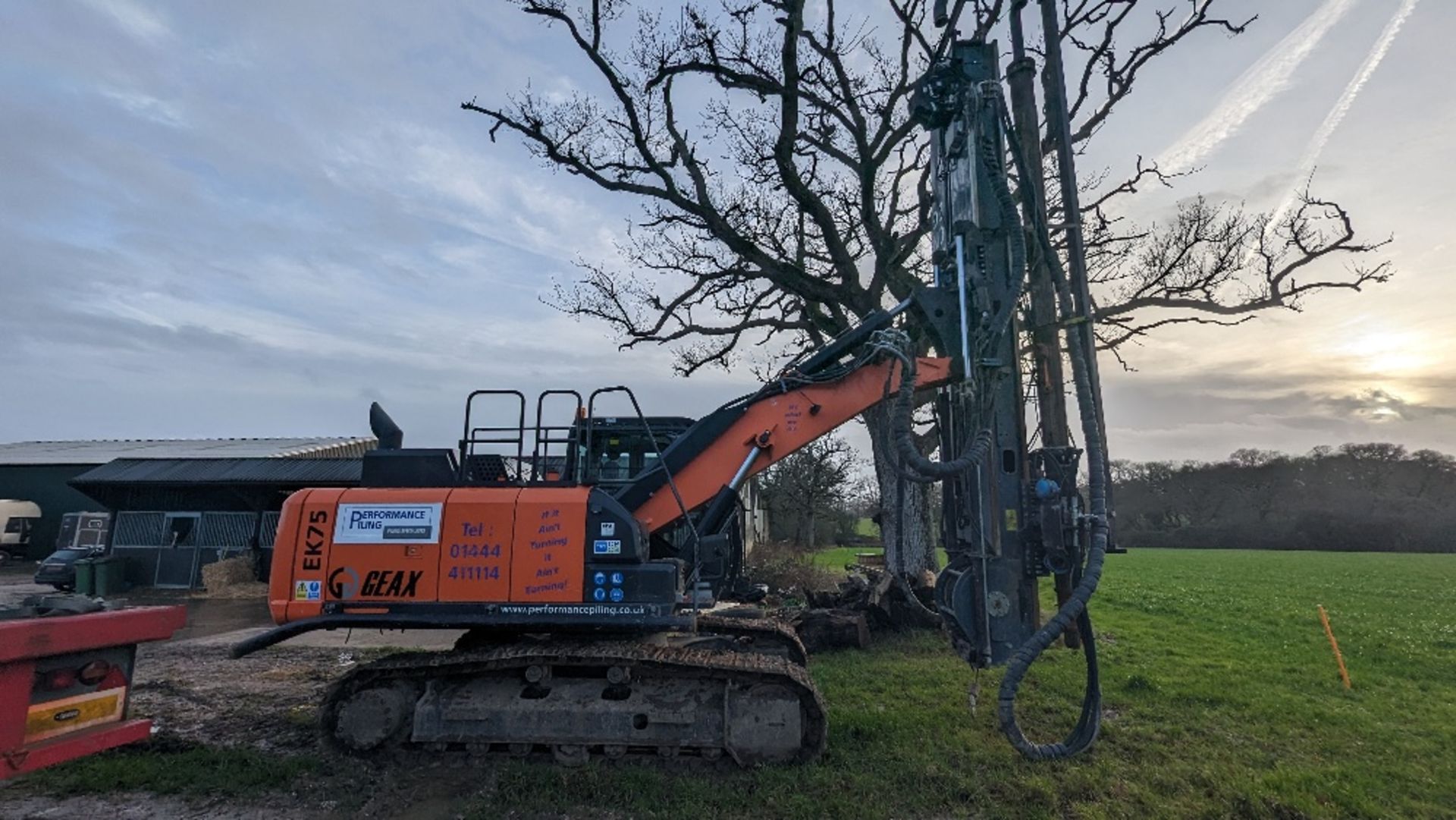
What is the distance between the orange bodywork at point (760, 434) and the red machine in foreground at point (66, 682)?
3.66 meters

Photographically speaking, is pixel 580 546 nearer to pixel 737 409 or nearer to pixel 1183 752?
pixel 737 409

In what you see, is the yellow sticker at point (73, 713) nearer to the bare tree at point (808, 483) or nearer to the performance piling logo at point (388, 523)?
the performance piling logo at point (388, 523)

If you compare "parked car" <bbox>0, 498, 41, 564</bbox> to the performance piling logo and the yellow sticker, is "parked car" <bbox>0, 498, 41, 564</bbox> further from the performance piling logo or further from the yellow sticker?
the yellow sticker

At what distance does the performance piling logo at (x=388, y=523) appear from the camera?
20.4 ft

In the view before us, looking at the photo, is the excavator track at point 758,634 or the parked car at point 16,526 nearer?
the excavator track at point 758,634

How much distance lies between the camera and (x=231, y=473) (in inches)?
896

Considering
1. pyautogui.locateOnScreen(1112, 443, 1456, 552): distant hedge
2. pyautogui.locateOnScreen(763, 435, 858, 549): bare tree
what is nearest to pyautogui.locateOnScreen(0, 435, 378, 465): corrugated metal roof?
pyautogui.locateOnScreen(763, 435, 858, 549): bare tree

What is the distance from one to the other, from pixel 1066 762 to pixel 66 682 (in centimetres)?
689

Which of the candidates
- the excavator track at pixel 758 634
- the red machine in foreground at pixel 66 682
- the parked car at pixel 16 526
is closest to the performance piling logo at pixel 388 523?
the red machine in foreground at pixel 66 682

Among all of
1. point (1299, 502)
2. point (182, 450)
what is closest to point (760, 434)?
point (182, 450)

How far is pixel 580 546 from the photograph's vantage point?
611 centimetres

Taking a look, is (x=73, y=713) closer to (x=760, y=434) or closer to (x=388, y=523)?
(x=388, y=523)

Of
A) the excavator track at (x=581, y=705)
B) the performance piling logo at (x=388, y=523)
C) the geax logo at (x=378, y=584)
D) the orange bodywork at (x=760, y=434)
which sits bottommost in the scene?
the excavator track at (x=581, y=705)

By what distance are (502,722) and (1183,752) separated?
5638 mm
